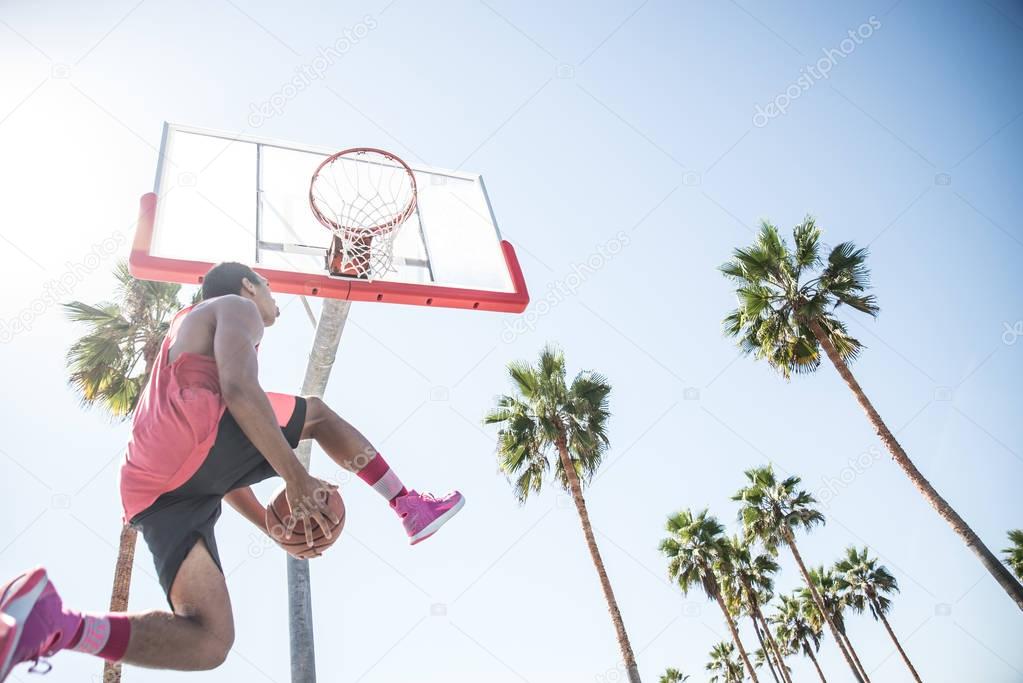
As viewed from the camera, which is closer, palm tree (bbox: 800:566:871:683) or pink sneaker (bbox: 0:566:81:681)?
pink sneaker (bbox: 0:566:81:681)

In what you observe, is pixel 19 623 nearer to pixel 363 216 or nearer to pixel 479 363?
pixel 363 216

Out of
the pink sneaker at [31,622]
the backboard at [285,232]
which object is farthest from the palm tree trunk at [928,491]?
the pink sneaker at [31,622]

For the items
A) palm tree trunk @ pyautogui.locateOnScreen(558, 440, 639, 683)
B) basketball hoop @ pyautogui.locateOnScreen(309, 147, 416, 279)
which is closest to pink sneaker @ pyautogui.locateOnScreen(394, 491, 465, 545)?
basketball hoop @ pyautogui.locateOnScreen(309, 147, 416, 279)

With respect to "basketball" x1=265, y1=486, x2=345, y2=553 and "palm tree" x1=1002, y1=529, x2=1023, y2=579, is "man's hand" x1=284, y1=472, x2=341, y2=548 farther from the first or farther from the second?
"palm tree" x1=1002, y1=529, x2=1023, y2=579

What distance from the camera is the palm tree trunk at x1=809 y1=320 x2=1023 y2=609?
34.9 feet

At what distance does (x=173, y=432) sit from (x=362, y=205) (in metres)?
3.64

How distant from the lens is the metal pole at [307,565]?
15.3ft

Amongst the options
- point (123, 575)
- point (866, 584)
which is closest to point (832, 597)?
point (866, 584)

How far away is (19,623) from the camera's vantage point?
1661 mm

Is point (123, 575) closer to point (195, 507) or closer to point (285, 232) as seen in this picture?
point (285, 232)

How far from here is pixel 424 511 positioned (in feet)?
9.12

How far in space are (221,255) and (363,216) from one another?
4.00ft

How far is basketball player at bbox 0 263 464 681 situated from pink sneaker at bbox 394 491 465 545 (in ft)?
1.39

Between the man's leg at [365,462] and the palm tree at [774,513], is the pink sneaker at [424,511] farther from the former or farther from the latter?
the palm tree at [774,513]
